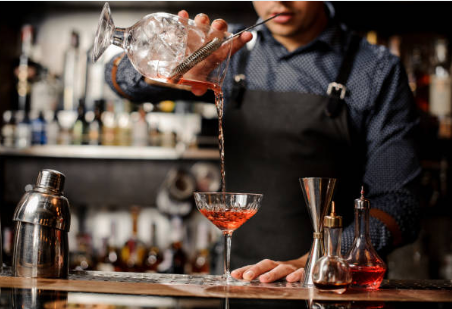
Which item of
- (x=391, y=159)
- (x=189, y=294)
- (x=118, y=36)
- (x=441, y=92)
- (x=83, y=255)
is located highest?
(x=441, y=92)

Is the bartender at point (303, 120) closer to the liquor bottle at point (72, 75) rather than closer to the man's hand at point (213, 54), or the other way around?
the man's hand at point (213, 54)

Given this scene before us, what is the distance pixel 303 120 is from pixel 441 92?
1120 millimetres

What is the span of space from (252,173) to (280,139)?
0.50 feet

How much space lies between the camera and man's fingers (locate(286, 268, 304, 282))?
114cm

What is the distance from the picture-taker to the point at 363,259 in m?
1.04

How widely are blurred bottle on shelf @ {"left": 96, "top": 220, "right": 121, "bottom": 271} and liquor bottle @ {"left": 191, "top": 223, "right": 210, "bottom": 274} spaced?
394 millimetres

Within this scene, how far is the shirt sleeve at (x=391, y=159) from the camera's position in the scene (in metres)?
1.40

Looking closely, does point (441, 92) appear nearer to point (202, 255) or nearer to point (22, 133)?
point (202, 255)

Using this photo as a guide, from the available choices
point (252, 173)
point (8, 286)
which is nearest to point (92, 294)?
point (8, 286)

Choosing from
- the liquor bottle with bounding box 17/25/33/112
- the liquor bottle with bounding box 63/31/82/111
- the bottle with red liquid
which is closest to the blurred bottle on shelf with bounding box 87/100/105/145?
the liquor bottle with bounding box 63/31/82/111

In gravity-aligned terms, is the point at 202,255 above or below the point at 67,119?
below

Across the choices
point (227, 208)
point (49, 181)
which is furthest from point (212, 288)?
point (49, 181)

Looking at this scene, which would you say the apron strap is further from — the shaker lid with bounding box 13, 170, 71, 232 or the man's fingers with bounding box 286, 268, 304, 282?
the shaker lid with bounding box 13, 170, 71, 232

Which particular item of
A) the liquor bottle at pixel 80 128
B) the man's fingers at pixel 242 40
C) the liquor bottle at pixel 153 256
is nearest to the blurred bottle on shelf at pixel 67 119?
the liquor bottle at pixel 80 128
